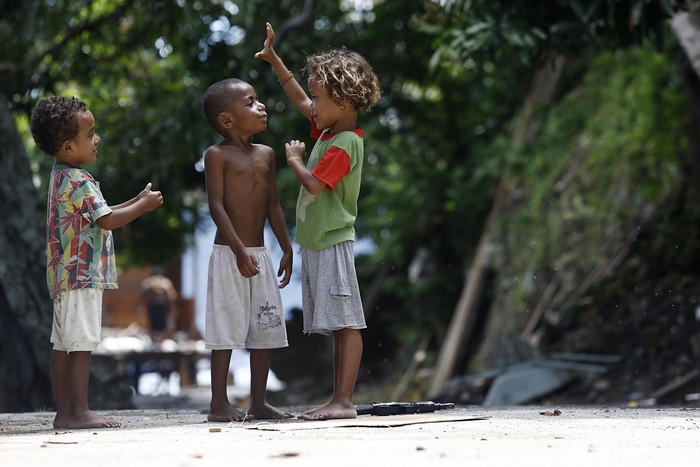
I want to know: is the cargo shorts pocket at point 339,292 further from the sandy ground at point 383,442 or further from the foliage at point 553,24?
the foliage at point 553,24

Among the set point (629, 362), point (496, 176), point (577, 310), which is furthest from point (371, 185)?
point (629, 362)

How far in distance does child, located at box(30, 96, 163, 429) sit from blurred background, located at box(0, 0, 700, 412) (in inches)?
122

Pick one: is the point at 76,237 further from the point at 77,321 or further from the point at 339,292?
the point at 339,292

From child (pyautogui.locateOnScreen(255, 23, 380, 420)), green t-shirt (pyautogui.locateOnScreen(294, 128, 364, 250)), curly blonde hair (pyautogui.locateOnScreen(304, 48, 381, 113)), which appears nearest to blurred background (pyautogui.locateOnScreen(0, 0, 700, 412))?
curly blonde hair (pyautogui.locateOnScreen(304, 48, 381, 113))

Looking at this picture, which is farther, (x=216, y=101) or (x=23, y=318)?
(x=23, y=318)

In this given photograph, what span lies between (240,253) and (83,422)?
104 centimetres

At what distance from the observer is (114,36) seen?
13.9 m

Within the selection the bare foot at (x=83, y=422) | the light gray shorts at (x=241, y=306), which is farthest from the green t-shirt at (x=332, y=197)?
the bare foot at (x=83, y=422)

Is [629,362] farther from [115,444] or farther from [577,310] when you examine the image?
[115,444]

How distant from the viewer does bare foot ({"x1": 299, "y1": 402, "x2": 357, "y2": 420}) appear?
17.8 feet

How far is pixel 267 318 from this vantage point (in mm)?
5641

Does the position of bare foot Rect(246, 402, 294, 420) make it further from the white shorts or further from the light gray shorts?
the white shorts

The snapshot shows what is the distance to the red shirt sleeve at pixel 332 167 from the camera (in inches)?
216

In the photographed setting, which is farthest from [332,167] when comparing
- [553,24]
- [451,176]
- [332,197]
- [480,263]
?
[451,176]
